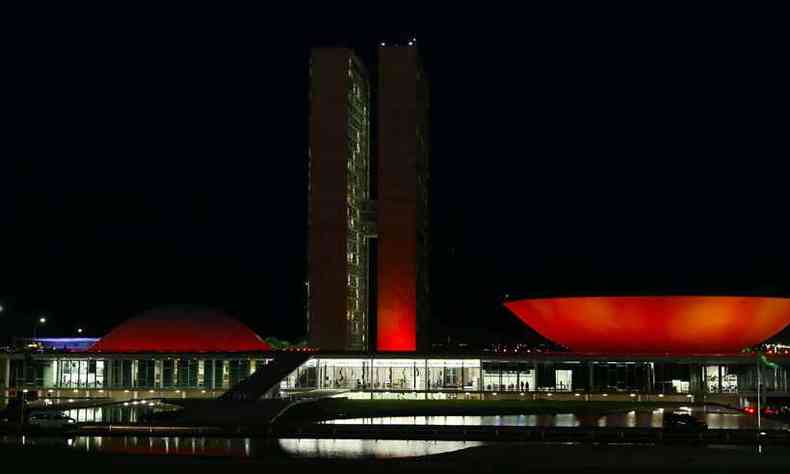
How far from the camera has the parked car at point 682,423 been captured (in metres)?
37.7

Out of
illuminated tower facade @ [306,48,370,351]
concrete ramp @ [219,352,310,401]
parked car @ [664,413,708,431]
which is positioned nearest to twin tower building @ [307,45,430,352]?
illuminated tower facade @ [306,48,370,351]

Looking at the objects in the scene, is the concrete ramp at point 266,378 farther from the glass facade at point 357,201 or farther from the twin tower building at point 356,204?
the glass facade at point 357,201

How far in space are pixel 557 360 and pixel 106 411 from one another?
23721 mm

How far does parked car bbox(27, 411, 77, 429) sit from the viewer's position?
3953 cm

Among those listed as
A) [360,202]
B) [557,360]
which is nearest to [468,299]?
[360,202]

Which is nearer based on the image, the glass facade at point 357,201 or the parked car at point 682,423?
the parked car at point 682,423

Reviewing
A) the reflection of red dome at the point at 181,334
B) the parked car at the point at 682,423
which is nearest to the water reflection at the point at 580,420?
the parked car at the point at 682,423

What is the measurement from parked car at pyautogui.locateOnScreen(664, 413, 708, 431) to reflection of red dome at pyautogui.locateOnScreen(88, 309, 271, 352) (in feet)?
108

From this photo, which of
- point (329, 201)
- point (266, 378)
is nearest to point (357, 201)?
point (329, 201)

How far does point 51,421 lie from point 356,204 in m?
41.2

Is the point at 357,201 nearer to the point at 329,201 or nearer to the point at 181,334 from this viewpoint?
the point at 329,201

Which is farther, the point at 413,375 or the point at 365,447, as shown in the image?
the point at 413,375

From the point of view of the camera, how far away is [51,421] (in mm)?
39844

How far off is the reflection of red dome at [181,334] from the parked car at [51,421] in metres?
26.0
